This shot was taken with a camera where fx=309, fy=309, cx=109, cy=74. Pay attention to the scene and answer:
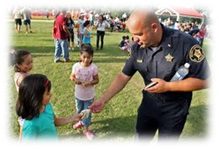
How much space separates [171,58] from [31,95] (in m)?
1.15

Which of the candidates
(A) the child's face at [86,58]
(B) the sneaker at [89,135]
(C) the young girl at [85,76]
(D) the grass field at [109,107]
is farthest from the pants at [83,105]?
(A) the child's face at [86,58]

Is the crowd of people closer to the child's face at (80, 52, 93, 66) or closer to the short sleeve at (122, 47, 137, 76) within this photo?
the short sleeve at (122, 47, 137, 76)

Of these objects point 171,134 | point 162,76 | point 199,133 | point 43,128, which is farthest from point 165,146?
point 199,133

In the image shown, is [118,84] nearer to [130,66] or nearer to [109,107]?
[130,66]

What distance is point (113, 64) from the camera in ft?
30.3

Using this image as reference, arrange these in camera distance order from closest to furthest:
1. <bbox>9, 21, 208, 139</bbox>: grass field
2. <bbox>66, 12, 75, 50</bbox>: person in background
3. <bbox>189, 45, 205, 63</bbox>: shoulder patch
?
<bbox>189, 45, 205, 63</bbox>: shoulder patch → <bbox>9, 21, 208, 139</bbox>: grass field → <bbox>66, 12, 75, 50</bbox>: person in background

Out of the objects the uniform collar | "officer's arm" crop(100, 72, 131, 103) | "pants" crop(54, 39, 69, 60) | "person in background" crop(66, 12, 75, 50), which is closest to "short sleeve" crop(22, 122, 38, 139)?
"officer's arm" crop(100, 72, 131, 103)

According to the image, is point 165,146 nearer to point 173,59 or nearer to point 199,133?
point 173,59

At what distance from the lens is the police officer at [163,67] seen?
248cm

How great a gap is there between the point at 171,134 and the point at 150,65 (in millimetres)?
680

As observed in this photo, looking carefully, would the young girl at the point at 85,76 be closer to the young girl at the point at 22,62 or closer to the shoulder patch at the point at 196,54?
the young girl at the point at 22,62

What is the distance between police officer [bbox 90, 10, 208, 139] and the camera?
2.48 meters

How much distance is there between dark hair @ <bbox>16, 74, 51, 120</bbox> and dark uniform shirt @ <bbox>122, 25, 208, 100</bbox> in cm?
88

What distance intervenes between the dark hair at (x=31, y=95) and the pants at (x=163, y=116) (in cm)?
99
